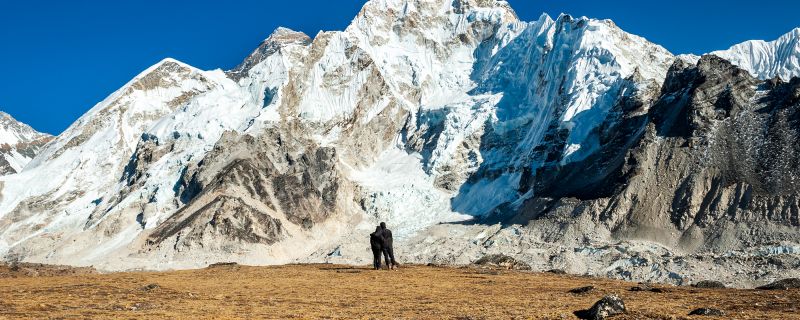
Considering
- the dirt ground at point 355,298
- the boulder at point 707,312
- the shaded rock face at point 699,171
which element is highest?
the shaded rock face at point 699,171

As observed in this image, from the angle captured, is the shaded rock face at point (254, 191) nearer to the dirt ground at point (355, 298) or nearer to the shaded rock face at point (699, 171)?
the shaded rock face at point (699, 171)

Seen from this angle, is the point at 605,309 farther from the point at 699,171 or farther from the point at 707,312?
the point at 699,171

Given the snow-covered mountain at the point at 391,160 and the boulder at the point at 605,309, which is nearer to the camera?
the boulder at the point at 605,309

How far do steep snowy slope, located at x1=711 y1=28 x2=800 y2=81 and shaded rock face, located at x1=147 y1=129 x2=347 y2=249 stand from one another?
10105cm

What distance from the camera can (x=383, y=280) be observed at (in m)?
37.3

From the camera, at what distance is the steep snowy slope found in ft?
566

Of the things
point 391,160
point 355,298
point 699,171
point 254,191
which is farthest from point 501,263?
point 391,160

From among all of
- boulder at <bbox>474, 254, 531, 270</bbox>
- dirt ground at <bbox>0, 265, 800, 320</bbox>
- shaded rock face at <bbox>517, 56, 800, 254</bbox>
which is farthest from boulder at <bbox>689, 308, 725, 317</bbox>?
shaded rock face at <bbox>517, 56, 800, 254</bbox>

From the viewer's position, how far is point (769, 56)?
17938cm

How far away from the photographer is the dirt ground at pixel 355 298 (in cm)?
2341

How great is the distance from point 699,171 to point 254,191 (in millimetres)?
76212

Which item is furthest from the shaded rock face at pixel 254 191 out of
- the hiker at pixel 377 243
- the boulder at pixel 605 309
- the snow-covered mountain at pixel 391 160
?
the boulder at pixel 605 309

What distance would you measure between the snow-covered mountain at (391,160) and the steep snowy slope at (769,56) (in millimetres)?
813

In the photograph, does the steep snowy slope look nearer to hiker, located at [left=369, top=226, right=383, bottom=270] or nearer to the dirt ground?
hiker, located at [left=369, top=226, right=383, bottom=270]
